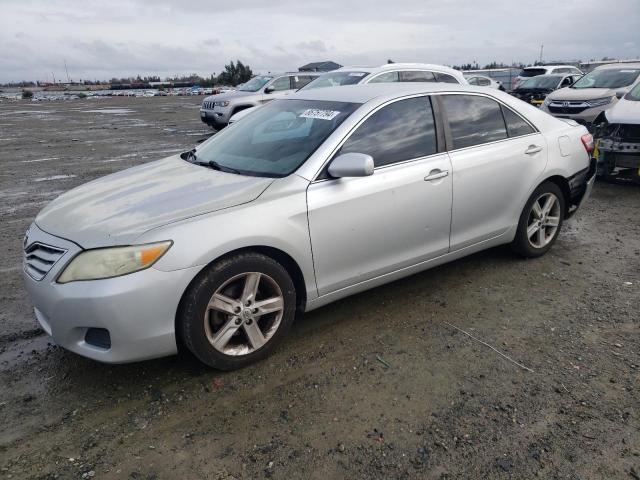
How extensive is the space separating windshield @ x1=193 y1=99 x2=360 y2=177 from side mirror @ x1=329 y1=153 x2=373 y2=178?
25 cm

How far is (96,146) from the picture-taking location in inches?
508

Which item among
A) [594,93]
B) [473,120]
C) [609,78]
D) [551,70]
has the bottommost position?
[551,70]

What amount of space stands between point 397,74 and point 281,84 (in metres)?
6.22

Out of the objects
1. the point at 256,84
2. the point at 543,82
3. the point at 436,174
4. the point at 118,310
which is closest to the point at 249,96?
the point at 256,84

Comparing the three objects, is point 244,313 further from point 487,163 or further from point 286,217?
point 487,163

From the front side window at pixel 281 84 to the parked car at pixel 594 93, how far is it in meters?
7.49

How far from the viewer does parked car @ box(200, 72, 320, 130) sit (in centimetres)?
1477

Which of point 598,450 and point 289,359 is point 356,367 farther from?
point 598,450

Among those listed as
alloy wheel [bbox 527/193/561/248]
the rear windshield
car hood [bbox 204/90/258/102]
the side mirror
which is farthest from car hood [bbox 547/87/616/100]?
the side mirror

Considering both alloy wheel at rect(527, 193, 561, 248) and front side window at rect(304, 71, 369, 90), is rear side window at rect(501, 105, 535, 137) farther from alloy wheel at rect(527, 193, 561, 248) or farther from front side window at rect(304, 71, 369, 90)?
front side window at rect(304, 71, 369, 90)

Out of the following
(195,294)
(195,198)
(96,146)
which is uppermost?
(195,198)

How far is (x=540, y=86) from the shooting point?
59.7 feet

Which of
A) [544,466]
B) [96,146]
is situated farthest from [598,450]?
[96,146]

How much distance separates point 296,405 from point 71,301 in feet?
4.30
